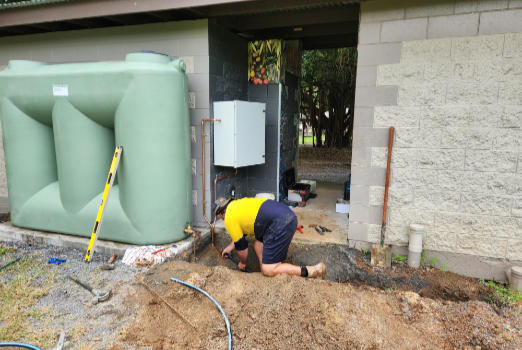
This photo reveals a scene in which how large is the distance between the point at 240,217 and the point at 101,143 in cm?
228

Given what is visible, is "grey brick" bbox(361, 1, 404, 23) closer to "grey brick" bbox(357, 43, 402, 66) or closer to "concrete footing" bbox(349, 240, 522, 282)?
"grey brick" bbox(357, 43, 402, 66)

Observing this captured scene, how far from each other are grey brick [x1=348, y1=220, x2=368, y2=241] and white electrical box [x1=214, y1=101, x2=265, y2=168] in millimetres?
1850

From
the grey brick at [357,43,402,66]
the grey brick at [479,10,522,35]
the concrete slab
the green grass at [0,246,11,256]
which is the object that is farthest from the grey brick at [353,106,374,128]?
the green grass at [0,246,11,256]

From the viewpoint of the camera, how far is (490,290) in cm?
371

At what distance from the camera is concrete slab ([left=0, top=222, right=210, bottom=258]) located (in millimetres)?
4391

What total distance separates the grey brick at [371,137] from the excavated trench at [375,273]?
4.61 ft

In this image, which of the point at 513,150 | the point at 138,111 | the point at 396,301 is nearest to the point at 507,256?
the point at 513,150

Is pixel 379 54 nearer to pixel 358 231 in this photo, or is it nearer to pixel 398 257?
pixel 358 231

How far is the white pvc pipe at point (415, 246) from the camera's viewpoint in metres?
3.91

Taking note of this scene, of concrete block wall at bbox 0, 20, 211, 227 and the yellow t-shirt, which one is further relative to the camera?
concrete block wall at bbox 0, 20, 211, 227

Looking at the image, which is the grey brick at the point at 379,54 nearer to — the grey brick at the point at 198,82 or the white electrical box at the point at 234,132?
the white electrical box at the point at 234,132

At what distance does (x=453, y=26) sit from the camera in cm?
364

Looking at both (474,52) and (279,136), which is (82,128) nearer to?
(279,136)

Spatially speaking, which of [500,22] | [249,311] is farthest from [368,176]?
[249,311]
